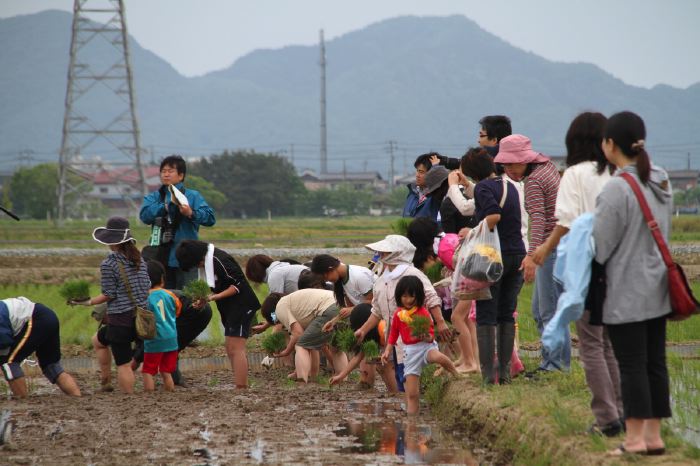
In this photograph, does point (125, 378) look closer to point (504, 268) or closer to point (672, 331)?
point (504, 268)

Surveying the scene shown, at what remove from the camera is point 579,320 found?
202 inches

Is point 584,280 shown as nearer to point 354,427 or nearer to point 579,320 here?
point 579,320

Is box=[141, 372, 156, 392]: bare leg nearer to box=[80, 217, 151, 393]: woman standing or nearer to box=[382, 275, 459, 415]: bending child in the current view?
box=[80, 217, 151, 393]: woman standing

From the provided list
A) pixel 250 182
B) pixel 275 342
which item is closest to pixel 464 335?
pixel 275 342

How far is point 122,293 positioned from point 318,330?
63.6 inches

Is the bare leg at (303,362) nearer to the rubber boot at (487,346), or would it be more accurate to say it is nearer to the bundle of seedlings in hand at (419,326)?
the bundle of seedlings in hand at (419,326)

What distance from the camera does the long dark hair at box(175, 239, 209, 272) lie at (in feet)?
28.1

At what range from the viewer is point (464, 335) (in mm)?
7383

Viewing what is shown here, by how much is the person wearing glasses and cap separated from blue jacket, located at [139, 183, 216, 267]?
930mm

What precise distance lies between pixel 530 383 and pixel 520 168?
1401 millimetres

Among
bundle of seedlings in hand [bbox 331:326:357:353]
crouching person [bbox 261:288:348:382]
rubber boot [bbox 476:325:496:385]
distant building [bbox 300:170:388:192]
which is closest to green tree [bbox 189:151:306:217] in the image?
distant building [bbox 300:170:388:192]

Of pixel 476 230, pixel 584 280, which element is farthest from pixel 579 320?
pixel 476 230

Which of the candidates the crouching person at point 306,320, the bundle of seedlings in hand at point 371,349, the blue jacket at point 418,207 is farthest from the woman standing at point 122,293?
the blue jacket at point 418,207

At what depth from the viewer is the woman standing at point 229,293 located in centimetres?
859
